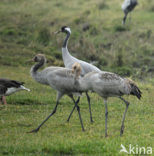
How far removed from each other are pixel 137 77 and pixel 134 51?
279 centimetres

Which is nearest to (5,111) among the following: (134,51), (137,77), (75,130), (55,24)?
(75,130)

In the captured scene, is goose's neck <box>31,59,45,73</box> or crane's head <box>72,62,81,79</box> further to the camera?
goose's neck <box>31,59,45,73</box>

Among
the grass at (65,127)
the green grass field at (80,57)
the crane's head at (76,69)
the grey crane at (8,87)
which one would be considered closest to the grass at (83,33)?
the green grass field at (80,57)

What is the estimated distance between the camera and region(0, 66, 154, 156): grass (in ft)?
20.6

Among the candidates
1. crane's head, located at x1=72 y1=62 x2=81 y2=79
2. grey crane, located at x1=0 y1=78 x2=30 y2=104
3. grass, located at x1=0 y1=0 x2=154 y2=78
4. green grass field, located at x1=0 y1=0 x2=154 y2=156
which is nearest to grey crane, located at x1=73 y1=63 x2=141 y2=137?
crane's head, located at x1=72 y1=62 x2=81 y2=79

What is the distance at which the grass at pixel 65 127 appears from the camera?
247 inches

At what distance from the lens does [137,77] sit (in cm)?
1391

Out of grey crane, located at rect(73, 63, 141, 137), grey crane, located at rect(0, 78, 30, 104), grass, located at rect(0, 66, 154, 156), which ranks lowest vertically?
grass, located at rect(0, 66, 154, 156)

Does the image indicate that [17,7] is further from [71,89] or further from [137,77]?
[71,89]

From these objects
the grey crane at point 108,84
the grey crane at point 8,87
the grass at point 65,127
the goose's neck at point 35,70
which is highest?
the goose's neck at point 35,70

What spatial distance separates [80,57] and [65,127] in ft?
26.8

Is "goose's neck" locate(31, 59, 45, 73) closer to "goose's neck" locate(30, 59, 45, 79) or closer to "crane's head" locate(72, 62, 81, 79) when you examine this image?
"goose's neck" locate(30, 59, 45, 79)

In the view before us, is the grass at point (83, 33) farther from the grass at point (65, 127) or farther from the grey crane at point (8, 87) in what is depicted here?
the grey crane at point (8, 87)

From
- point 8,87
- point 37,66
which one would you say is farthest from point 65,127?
point 8,87
